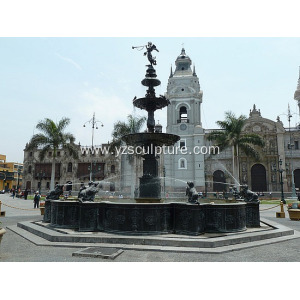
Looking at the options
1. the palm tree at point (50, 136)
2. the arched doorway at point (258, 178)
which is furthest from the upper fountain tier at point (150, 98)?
the arched doorway at point (258, 178)

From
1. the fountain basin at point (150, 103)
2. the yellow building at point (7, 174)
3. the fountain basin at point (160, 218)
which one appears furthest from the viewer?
the yellow building at point (7, 174)

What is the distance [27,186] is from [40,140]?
32.3 metres

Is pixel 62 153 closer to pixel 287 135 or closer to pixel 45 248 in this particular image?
pixel 287 135

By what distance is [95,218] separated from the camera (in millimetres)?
7531

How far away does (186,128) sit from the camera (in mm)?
43781

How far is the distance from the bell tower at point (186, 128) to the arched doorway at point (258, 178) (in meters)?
9.52

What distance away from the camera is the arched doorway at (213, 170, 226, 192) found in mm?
43125

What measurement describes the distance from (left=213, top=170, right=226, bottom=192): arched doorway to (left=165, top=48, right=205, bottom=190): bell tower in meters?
3.12

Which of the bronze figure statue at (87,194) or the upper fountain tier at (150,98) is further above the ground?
the upper fountain tier at (150,98)

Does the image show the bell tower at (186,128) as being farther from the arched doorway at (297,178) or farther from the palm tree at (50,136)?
the palm tree at (50,136)

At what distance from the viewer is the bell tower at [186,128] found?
141 feet

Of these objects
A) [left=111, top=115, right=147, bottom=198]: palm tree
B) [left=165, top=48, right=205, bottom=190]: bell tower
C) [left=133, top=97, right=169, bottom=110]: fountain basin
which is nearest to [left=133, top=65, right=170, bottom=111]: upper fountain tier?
[left=133, top=97, right=169, bottom=110]: fountain basin

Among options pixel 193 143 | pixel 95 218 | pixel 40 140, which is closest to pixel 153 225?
pixel 95 218

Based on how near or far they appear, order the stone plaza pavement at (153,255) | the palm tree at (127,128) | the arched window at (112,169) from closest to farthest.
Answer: the stone plaza pavement at (153,255)
the palm tree at (127,128)
the arched window at (112,169)
